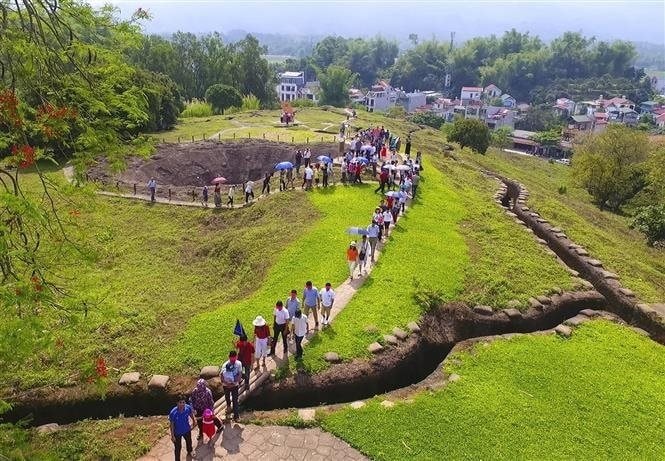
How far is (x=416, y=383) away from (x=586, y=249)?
15.0 m

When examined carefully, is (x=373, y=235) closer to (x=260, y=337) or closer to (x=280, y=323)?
(x=280, y=323)

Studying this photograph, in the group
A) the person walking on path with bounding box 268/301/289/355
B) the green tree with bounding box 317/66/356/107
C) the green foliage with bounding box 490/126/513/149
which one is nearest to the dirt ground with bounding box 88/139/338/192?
the person walking on path with bounding box 268/301/289/355

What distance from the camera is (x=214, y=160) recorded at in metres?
45.4

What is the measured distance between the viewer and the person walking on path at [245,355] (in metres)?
14.2

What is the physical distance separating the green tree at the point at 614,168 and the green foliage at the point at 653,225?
35.6 feet

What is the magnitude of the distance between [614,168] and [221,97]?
153ft

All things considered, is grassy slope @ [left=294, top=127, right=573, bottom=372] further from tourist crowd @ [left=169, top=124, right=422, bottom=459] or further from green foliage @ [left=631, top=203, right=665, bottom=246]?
green foliage @ [left=631, top=203, right=665, bottom=246]

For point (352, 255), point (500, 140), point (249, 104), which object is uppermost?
point (249, 104)

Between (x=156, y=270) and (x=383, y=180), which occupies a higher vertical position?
(x=383, y=180)

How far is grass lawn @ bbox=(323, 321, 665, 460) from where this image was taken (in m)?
13.3

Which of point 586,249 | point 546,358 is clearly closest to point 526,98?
point 586,249

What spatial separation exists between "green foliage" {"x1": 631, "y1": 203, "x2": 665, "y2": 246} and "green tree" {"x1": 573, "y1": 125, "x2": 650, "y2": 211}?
35.6 feet

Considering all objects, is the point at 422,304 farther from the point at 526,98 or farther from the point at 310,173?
the point at 526,98

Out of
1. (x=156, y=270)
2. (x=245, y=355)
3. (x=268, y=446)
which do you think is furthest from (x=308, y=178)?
(x=268, y=446)
